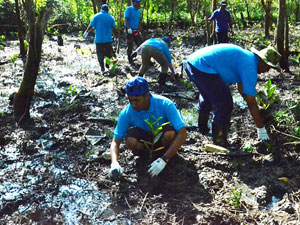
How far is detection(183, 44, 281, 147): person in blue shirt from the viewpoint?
3823 millimetres

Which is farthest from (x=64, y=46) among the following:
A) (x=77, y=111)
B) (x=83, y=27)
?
(x=77, y=111)

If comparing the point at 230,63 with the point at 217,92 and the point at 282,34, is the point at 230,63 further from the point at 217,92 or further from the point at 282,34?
the point at 282,34

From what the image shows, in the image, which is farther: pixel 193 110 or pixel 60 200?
pixel 193 110

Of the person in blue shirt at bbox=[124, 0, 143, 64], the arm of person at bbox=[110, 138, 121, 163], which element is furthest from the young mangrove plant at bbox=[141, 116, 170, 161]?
the person in blue shirt at bbox=[124, 0, 143, 64]

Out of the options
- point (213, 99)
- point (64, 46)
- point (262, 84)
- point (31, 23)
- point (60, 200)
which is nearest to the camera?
point (60, 200)

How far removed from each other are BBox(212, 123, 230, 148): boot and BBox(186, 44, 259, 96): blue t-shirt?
0.55m

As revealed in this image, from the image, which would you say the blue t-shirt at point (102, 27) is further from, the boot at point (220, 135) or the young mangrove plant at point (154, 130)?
the young mangrove plant at point (154, 130)

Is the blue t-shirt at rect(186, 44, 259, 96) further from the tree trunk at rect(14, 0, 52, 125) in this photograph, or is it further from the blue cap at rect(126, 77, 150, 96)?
the tree trunk at rect(14, 0, 52, 125)

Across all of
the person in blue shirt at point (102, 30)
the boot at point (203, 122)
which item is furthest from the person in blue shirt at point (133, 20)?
the boot at point (203, 122)

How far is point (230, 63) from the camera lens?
13.1 feet

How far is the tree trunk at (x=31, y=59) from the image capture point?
16.0 feet

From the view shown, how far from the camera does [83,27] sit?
56.6ft

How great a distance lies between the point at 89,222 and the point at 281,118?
2645mm

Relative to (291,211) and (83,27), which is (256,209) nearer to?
(291,211)
